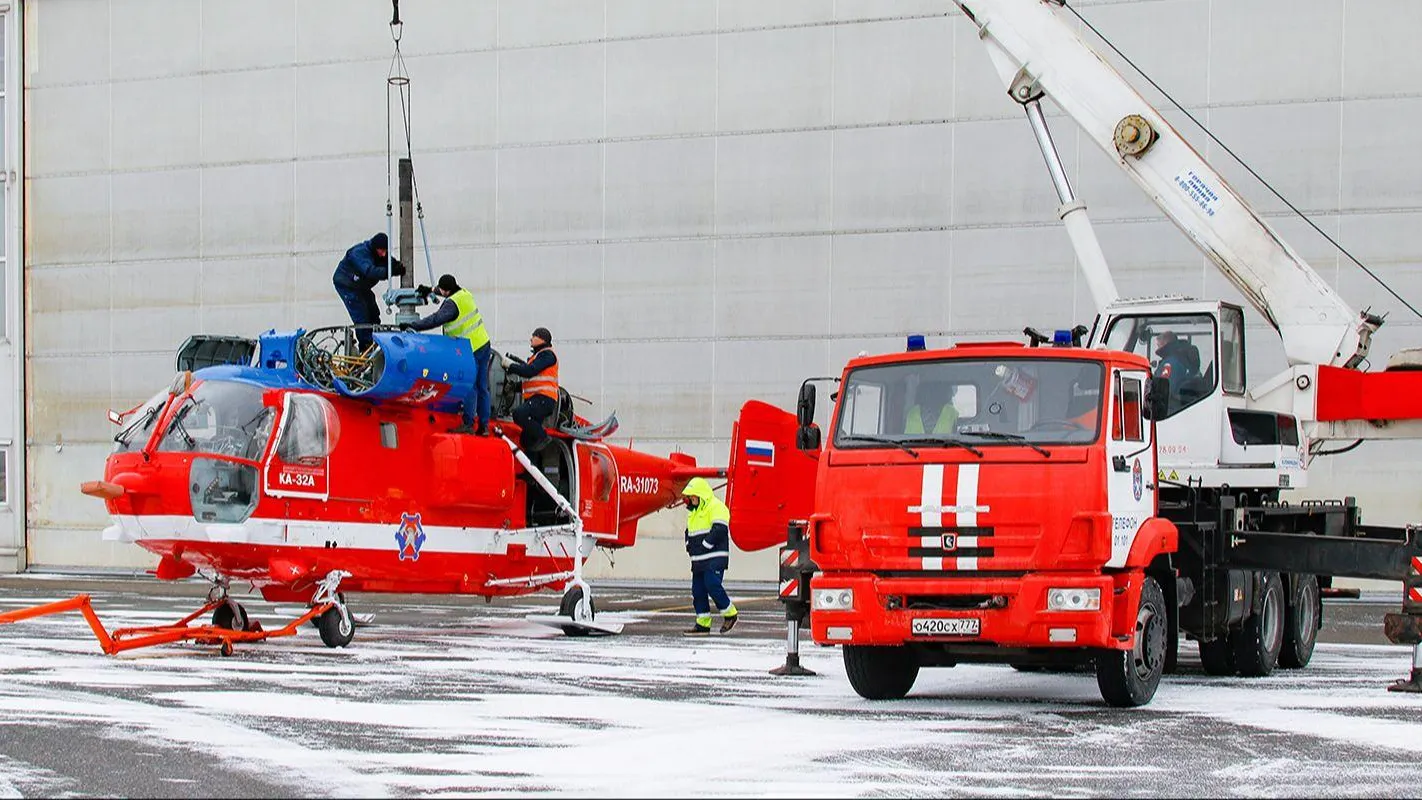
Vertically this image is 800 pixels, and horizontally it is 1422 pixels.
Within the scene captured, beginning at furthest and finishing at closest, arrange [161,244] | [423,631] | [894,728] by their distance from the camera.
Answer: [161,244], [423,631], [894,728]

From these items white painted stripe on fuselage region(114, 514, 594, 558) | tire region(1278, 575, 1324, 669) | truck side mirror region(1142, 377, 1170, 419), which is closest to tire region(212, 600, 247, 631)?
white painted stripe on fuselage region(114, 514, 594, 558)

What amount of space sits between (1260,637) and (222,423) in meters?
9.12

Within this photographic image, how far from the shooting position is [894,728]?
11.3 meters

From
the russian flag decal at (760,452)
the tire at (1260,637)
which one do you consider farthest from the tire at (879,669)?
the tire at (1260,637)

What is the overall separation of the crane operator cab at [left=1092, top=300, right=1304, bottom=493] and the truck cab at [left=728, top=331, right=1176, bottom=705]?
6.80 feet

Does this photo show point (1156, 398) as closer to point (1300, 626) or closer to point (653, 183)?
point (1300, 626)

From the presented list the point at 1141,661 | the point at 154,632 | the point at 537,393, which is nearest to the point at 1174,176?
the point at 1141,661

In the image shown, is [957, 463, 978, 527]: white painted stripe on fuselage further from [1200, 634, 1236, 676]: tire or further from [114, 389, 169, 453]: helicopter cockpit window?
[114, 389, 169, 453]: helicopter cockpit window

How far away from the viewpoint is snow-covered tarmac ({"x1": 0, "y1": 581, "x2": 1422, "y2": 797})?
9.16 m

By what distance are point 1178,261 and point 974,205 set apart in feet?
10.4

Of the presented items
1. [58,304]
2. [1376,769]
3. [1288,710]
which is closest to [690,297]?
[58,304]

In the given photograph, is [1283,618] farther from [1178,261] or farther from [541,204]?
[541,204]

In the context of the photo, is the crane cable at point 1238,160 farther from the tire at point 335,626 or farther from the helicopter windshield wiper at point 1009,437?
the tire at point 335,626

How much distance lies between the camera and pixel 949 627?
11.9 meters
